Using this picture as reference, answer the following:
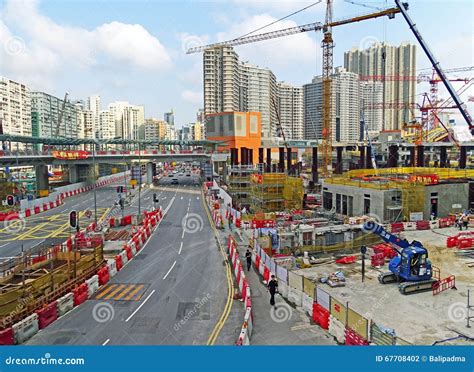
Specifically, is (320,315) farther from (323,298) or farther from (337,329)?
(337,329)

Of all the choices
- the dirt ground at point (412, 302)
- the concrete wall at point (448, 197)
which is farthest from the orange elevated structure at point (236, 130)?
the dirt ground at point (412, 302)

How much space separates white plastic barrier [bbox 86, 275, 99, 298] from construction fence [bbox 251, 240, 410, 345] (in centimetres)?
891

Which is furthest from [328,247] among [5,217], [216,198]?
[5,217]

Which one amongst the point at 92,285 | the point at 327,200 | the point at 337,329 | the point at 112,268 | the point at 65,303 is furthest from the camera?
the point at 327,200

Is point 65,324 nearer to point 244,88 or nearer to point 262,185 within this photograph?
point 262,185

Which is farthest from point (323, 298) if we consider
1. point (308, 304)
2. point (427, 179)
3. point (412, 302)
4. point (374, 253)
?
point (427, 179)

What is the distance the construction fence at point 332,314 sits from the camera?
12.2 metres

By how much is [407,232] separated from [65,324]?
1105 inches

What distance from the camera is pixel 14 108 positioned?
15112cm

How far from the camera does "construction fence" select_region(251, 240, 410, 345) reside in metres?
12.2

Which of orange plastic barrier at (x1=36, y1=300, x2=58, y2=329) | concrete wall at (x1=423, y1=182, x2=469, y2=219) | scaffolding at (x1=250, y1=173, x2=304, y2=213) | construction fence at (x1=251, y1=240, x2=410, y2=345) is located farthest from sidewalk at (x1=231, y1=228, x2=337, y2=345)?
scaffolding at (x1=250, y1=173, x2=304, y2=213)

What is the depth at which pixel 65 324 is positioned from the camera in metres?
15.3

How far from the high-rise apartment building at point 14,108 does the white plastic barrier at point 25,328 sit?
146271 mm

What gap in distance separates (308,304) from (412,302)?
17.3 feet
